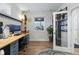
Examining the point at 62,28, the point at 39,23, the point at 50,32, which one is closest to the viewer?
the point at 39,23

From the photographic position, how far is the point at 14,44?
2611 mm

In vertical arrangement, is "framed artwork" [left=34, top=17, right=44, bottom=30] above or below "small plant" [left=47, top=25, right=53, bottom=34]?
above

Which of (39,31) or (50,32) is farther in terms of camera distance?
(50,32)

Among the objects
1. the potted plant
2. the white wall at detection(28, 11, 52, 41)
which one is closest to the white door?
the potted plant

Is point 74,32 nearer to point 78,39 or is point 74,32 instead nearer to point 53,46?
point 78,39

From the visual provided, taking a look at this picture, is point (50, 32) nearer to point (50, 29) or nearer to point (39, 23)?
point (50, 29)

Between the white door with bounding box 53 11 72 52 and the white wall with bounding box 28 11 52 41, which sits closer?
the white wall with bounding box 28 11 52 41

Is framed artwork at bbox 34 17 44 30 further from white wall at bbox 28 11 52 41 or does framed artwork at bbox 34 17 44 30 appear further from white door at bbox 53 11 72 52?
white door at bbox 53 11 72 52

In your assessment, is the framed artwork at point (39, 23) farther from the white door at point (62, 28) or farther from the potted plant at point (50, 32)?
the white door at point (62, 28)

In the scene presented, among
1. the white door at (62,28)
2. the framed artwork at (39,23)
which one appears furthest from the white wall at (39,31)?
the white door at (62,28)

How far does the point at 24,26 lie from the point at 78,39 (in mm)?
1169

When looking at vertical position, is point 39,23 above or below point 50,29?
above

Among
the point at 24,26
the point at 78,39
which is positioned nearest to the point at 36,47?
the point at 24,26

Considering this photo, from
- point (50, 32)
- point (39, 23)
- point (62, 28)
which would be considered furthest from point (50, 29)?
point (62, 28)
